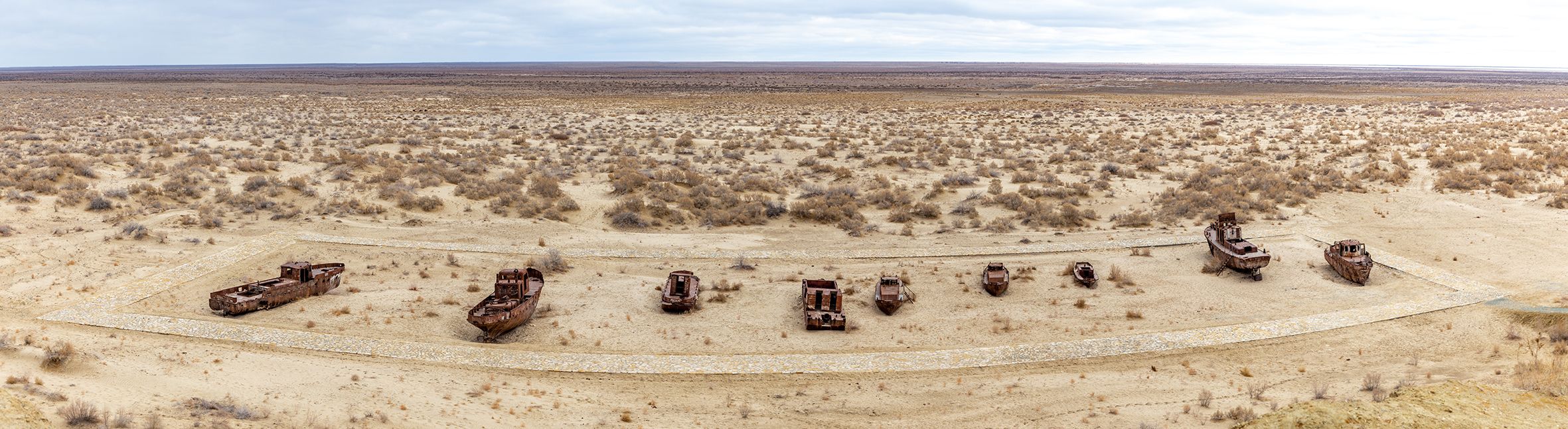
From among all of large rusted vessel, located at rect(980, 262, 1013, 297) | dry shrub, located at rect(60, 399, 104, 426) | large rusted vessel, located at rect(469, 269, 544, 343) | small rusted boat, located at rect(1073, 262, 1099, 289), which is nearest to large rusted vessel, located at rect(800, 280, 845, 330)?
large rusted vessel, located at rect(980, 262, 1013, 297)

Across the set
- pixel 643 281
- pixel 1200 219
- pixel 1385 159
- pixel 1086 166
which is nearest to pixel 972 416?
pixel 643 281

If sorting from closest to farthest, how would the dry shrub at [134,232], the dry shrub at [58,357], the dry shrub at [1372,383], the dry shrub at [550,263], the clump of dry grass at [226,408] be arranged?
the clump of dry grass at [226,408] < the dry shrub at [58,357] < the dry shrub at [1372,383] < the dry shrub at [550,263] < the dry shrub at [134,232]

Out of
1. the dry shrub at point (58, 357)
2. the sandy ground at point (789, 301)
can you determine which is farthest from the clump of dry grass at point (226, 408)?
the sandy ground at point (789, 301)

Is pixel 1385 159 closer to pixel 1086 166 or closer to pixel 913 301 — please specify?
pixel 1086 166

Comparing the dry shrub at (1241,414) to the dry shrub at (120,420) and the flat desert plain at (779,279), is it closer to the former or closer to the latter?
the flat desert plain at (779,279)

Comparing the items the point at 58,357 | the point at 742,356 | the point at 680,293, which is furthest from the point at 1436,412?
the point at 58,357

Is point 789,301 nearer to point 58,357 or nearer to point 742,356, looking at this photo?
point 742,356

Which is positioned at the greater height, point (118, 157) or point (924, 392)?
point (118, 157)
